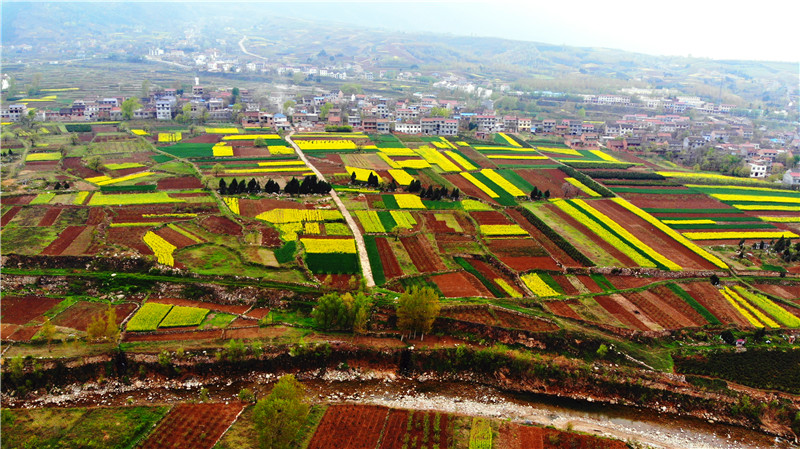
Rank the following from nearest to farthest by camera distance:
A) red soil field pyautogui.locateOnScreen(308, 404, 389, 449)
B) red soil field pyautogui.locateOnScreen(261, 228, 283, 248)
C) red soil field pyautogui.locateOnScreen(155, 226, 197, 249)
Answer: red soil field pyautogui.locateOnScreen(308, 404, 389, 449)
red soil field pyautogui.locateOnScreen(155, 226, 197, 249)
red soil field pyautogui.locateOnScreen(261, 228, 283, 248)

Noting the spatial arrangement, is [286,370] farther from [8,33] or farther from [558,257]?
[8,33]

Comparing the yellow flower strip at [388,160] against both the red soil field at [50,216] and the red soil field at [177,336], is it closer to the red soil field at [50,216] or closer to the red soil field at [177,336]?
the red soil field at [50,216]

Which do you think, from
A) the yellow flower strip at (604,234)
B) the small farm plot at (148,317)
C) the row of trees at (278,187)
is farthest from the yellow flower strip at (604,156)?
the small farm plot at (148,317)

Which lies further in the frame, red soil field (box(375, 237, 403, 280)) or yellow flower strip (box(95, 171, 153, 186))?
yellow flower strip (box(95, 171, 153, 186))

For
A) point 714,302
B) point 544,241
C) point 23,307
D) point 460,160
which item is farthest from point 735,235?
point 23,307

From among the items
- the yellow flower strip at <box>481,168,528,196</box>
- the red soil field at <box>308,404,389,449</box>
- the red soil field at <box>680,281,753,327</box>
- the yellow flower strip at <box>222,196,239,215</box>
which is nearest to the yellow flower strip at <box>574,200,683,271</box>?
the red soil field at <box>680,281,753,327</box>

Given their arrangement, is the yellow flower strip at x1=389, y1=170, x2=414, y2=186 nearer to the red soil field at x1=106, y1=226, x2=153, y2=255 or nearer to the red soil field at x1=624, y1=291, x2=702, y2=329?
the red soil field at x1=106, y1=226, x2=153, y2=255

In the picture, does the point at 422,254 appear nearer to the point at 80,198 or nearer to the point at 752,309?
the point at 752,309

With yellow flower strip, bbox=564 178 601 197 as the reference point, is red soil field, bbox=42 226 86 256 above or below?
below
